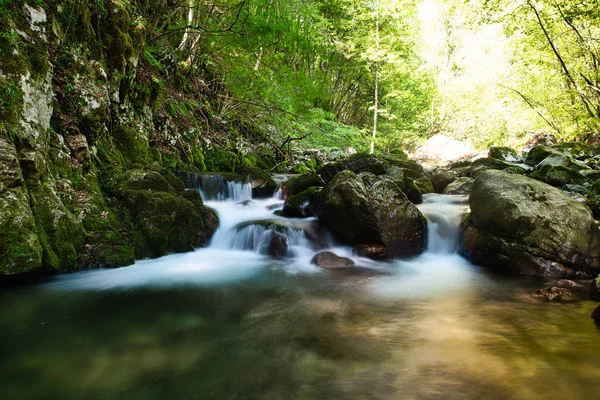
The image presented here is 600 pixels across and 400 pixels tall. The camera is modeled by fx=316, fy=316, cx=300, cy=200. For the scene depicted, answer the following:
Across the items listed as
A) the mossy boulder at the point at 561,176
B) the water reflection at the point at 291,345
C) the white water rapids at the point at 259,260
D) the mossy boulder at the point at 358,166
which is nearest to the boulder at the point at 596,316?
the water reflection at the point at 291,345

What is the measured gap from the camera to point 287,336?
10.9ft

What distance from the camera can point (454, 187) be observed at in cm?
1103

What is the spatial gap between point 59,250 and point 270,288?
9.59 feet

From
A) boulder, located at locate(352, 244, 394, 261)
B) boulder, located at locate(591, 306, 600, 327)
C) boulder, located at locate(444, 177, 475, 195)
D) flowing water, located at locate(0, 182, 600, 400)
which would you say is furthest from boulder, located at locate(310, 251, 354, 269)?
boulder, located at locate(444, 177, 475, 195)

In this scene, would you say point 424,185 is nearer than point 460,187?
No

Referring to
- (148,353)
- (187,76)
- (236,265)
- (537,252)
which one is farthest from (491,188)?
(187,76)

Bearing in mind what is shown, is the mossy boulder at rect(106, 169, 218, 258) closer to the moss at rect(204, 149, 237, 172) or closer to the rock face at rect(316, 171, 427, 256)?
the rock face at rect(316, 171, 427, 256)

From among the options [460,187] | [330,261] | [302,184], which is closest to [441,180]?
[460,187]

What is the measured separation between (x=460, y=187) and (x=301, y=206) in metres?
6.33

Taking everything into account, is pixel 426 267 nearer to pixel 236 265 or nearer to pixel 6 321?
pixel 236 265

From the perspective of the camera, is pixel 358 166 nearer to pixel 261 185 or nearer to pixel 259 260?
pixel 261 185

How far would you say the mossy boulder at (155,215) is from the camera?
17.5 ft

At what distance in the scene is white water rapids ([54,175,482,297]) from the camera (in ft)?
15.3

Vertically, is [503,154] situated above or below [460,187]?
above
